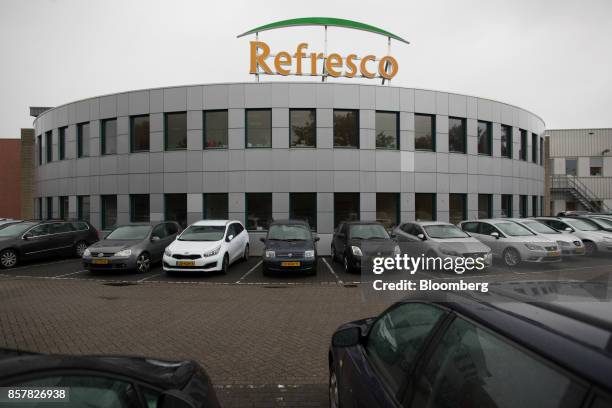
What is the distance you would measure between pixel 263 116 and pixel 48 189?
51.1 ft

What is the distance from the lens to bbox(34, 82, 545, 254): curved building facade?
54.9 feet

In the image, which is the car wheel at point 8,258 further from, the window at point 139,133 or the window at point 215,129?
Result: the window at point 215,129

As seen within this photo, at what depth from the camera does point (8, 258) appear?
12477 mm

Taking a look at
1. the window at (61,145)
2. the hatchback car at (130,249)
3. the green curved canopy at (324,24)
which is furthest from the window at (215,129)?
the window at (61,145)

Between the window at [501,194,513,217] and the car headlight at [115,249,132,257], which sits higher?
the window at [501,194,513,217]

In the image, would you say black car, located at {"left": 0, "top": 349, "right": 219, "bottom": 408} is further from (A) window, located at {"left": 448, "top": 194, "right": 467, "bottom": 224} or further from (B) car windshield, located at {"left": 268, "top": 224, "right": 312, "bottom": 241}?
(A) window, located at {"left": 448, "top": 194, "right": 467, "bottom": 224}

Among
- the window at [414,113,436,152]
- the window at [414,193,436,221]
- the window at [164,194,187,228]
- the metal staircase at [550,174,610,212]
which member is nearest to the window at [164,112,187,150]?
the window at [164,194,187,228]

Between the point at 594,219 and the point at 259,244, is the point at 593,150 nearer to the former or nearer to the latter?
the point at 594,219

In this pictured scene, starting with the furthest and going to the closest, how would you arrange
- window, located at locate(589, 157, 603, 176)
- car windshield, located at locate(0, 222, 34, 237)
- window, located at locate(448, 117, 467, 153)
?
window, located at locate(589, 157, 603, 176) → window, located at locate(448, 117, 467, 153) → car windshield, located at locate(0, 222, 34, 237)

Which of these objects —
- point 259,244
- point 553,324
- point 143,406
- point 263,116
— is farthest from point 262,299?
point 263,116

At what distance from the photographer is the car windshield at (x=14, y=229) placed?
42.5 ft

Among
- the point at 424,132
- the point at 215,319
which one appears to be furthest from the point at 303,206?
the point at 215,319

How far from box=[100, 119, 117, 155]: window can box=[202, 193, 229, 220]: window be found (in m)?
6.52

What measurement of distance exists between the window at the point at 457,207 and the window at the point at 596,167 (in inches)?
1076
